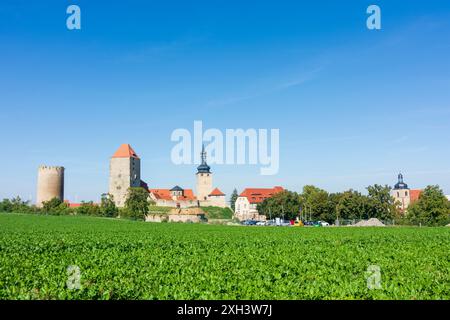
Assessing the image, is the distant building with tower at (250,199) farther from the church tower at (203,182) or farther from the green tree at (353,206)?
the green tree at (353,206)

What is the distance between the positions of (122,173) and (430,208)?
90333 mm

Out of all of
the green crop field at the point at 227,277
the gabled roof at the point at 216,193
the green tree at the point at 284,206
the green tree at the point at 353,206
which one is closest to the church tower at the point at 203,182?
the gabled roof at the point at 216,193

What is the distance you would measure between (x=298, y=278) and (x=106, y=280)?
17.5 ft

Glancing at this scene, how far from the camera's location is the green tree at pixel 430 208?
289 feet

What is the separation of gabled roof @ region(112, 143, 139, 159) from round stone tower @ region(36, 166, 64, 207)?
26467 mm

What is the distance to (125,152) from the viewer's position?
149 m

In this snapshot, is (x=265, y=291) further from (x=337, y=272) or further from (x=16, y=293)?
(x=16, y=293)

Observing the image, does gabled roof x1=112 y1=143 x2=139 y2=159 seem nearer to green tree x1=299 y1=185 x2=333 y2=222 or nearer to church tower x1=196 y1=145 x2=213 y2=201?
church tower x1=196 y1=145 x2=213 y2=201

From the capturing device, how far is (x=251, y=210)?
15862 centimetres

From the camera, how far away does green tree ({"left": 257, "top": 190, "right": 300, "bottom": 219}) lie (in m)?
110

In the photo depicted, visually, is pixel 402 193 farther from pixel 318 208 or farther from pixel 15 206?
pixel 15 206

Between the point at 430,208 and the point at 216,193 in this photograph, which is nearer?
the point at 430,208

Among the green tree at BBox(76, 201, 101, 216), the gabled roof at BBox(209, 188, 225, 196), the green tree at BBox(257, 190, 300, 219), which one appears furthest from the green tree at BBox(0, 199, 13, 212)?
the gabled roof at BBox(209, 188, 225, 196)

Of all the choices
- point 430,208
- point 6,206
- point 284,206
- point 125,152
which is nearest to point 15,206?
point 6,206
